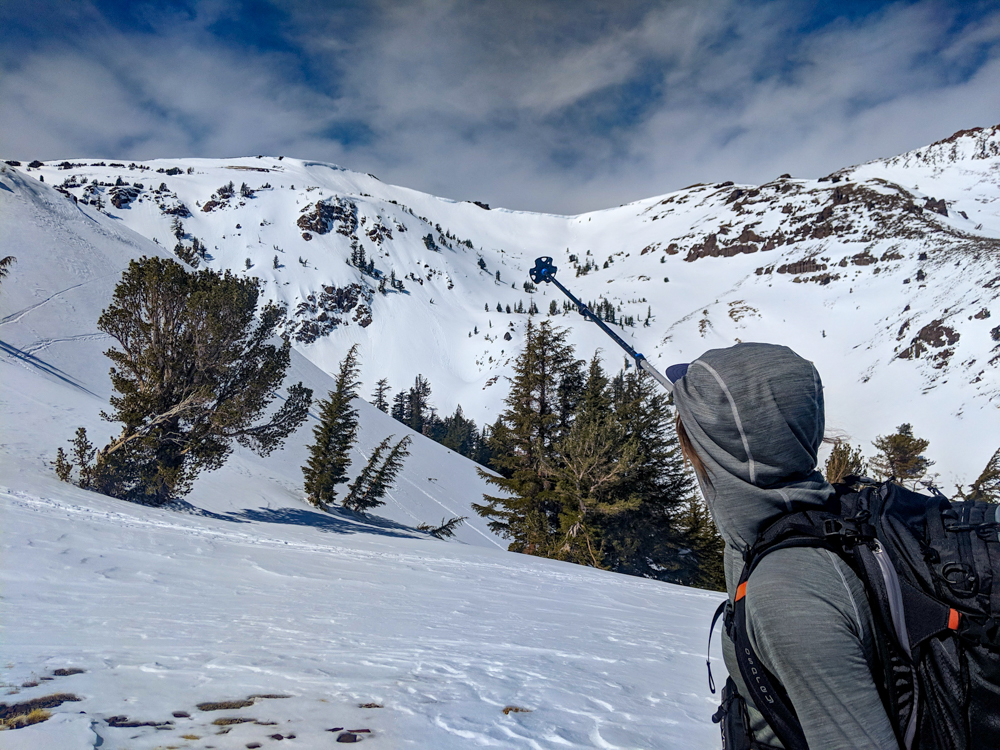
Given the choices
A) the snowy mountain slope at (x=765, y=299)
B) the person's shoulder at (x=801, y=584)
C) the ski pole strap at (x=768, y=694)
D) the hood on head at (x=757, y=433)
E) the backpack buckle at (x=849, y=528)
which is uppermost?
the snowy mountain slope at (x=765, y=299)

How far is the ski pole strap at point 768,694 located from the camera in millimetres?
1251

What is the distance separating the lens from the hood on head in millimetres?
1373

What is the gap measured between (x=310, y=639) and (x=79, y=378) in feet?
77.6

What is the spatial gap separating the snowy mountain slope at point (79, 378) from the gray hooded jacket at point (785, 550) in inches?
555

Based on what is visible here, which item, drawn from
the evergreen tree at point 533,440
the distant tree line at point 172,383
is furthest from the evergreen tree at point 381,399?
the distant tree line at point 172,383

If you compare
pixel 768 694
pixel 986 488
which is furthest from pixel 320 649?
pixel 986 488

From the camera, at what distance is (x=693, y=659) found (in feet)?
15.7

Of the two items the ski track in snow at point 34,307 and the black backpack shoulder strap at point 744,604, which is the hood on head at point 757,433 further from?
the ski track in snow at point 34,307

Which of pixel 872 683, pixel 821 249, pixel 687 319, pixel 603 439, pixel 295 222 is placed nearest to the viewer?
pixel 872 683

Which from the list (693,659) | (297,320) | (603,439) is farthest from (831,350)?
(297,320)

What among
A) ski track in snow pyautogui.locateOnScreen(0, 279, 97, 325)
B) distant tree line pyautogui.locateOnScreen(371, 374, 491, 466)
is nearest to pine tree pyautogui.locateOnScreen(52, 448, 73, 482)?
ski track in snow pyautogui.locateOnScreen(0, 279, 97, 325)

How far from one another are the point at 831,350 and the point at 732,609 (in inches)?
4830

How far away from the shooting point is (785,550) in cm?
126

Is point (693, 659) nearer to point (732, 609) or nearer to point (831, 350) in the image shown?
point (732, 609)
